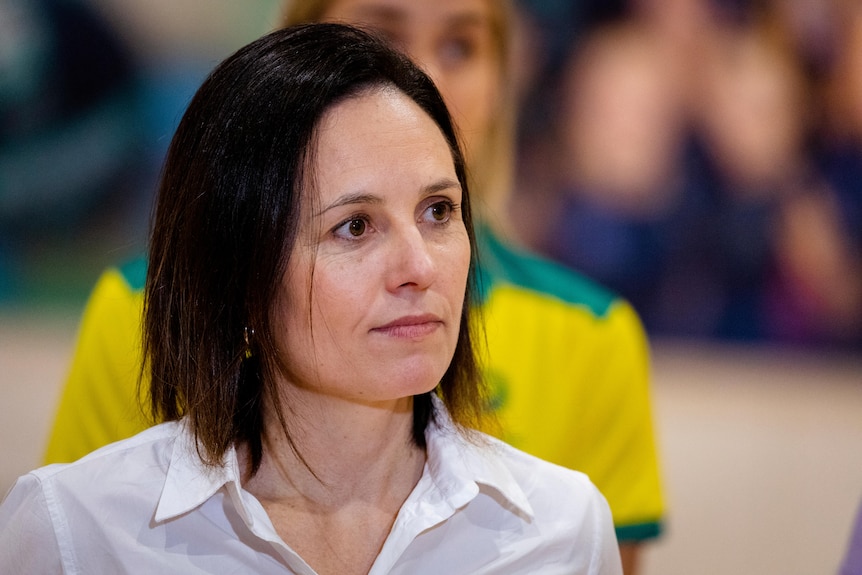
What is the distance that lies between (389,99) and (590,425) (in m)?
1.08

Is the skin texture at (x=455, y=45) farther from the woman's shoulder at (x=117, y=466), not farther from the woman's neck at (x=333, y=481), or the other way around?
the woman's shoulder at (x=117, y=466)

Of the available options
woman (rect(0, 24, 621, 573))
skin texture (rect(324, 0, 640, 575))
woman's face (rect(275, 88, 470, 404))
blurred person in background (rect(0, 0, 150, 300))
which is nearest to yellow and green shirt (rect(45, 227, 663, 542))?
skin texture (rect(324, 0, 640, 575))

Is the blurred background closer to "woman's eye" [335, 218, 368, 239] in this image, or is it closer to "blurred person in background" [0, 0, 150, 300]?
"blurred person in background" [0, 0, 150, 300]

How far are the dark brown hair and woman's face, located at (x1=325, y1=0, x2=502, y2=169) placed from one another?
2.37 feet

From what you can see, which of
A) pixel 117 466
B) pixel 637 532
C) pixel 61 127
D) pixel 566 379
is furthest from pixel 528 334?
pixel 61 127

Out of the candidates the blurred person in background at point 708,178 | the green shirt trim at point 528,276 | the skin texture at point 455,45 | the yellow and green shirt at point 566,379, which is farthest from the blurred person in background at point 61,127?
the blurred person in background at point 708,178

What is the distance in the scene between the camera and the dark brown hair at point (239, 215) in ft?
4.64

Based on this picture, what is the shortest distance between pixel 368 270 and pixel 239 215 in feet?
0.64

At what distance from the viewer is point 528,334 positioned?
2.31 m

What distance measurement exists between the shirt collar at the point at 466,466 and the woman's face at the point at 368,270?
0.17m

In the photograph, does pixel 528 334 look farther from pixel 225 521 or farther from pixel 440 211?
pixel 225 521

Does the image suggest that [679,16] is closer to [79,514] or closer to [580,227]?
[580,227]

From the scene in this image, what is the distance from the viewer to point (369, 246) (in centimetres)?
141

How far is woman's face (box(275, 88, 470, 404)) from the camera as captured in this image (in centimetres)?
140
